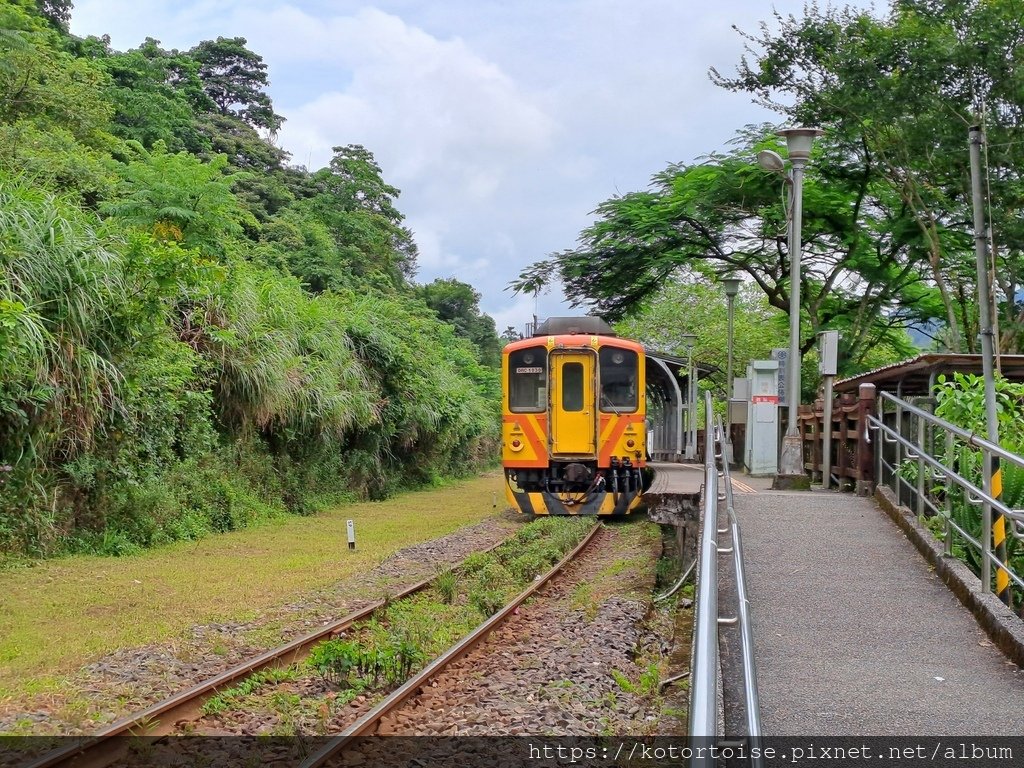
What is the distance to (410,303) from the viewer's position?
3878cm

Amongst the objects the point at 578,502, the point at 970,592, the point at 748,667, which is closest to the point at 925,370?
the point at 970,592

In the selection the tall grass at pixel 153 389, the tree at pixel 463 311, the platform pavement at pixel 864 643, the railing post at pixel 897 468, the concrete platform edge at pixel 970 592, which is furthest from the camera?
the tree at pixel 463 311

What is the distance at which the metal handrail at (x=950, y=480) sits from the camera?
19.2 feet

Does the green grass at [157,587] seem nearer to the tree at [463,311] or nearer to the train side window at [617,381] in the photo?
the train side window at [617,381]

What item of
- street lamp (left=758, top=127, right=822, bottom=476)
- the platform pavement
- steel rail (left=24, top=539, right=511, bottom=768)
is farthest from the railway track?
Result: street lamp (left=758, top=127, right=822, bottom=476)

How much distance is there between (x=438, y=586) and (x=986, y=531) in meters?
5.29

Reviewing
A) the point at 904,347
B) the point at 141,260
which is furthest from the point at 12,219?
the point at 904,347

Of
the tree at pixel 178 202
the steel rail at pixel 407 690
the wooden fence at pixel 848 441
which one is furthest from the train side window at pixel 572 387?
the steel rail at pixel 407 690

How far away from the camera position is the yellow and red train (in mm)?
15977

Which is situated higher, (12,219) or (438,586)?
(12,219)

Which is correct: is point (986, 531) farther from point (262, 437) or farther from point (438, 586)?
point (262, 437)

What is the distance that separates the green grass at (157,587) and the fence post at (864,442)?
553 centimetres

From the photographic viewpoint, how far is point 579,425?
16.0 metres

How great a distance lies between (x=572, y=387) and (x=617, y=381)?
73cm
